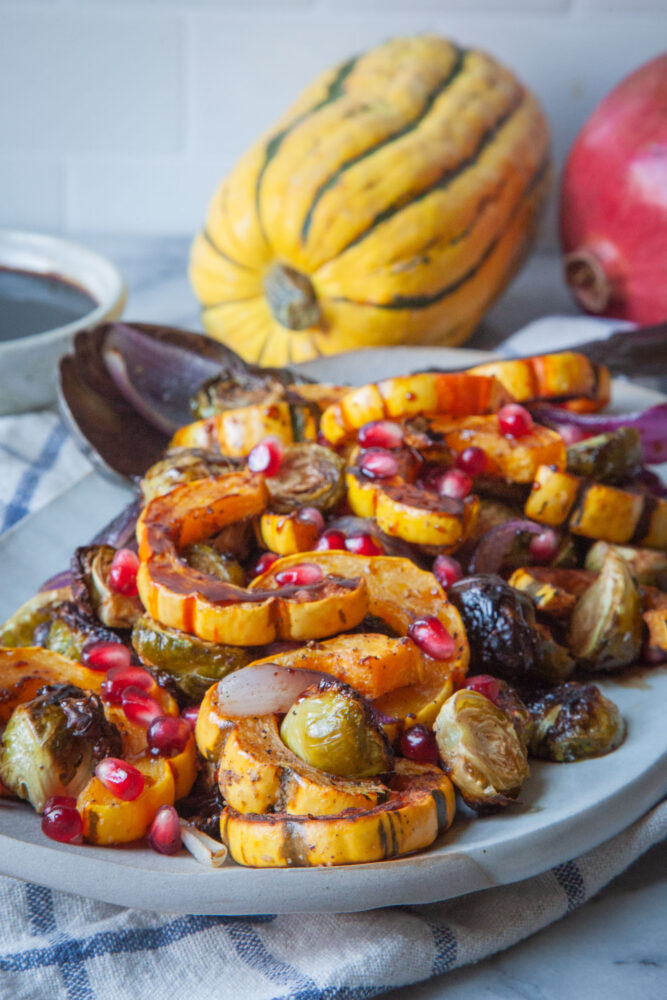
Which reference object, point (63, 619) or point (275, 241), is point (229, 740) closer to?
point (63, 619)

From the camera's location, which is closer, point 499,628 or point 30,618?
point 499,628

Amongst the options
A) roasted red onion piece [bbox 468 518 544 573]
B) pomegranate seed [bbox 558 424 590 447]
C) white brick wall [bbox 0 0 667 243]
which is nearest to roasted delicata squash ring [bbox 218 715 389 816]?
roasted red onion piece [bbox 468 518 544 573]

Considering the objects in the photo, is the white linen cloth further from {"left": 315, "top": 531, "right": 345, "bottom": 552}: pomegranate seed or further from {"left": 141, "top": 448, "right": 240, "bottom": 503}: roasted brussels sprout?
{"left": 141, "top": 448, "right": 240, "bottom": 503}: roasted brussels sprout

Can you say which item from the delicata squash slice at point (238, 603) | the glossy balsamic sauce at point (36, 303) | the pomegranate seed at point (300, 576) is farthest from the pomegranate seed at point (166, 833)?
the glossy balsamic sauce at point (36, 303)

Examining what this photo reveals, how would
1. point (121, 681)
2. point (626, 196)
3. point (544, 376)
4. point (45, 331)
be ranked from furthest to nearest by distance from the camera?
point (626, 196)
point (45, 331)
point (544, 376)
point (121, 681)

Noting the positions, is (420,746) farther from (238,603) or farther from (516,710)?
(238,603)

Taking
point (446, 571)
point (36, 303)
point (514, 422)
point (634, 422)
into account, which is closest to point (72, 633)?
point (446, 571)

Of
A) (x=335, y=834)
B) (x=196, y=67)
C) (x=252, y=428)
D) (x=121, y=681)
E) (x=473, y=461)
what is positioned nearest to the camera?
(x=335, y=834)

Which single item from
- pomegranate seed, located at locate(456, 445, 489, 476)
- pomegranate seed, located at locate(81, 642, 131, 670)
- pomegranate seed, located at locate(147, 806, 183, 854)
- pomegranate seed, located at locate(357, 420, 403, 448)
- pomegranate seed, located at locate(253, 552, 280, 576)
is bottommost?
pomegranate seed, located at locate(81, 642, 131, 670)
